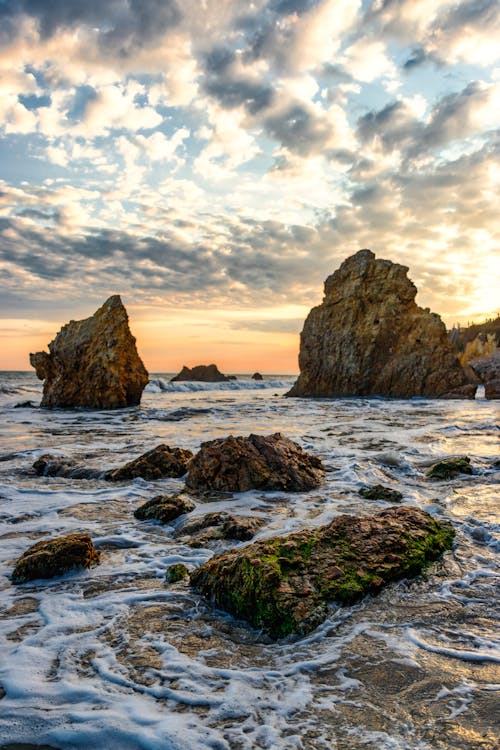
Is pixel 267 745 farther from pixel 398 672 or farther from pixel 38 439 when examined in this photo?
pixel 38 439

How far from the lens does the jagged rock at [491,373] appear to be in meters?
24.5

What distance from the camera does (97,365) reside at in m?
21.5

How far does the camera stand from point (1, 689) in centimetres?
242

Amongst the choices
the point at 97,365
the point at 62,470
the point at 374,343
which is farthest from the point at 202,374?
the point at 62,470

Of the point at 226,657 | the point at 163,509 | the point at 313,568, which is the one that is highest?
the point at 313,568

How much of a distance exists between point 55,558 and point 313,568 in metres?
2.26

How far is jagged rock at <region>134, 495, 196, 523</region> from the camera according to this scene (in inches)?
213

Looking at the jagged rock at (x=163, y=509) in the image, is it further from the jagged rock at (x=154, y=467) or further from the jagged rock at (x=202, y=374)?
the jagged rock at (x=202, y=374)

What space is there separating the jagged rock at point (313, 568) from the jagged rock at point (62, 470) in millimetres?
4734

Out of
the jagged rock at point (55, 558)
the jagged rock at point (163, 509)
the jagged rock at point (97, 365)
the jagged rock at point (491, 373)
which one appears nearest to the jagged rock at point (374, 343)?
the jagged rock at point (491, 373)

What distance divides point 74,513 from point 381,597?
401 cm

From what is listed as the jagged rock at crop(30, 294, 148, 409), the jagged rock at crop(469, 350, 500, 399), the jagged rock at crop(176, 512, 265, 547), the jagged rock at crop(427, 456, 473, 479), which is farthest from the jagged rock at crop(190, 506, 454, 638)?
the jagged rock at crop(469, 350, 500, 399)

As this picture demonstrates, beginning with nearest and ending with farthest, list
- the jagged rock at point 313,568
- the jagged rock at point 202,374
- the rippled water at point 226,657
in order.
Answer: the rippled water at point 226,657 → the jagged rock at point 313,568 → the jagged rock at point 202,374

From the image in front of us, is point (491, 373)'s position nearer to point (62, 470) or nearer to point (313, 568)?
point (62, 470)
